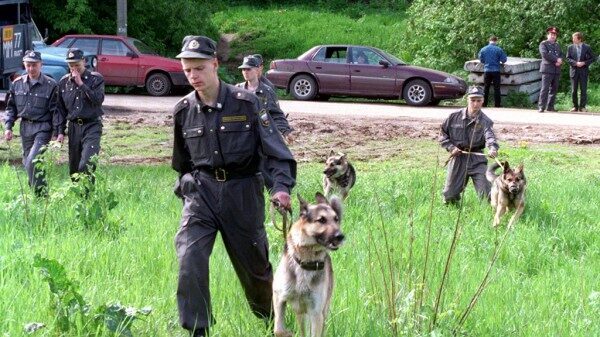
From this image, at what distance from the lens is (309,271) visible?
6.52 metres

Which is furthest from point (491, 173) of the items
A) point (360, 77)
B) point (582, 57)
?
point (360, 77)

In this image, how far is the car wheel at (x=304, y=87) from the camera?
2773 centimetres

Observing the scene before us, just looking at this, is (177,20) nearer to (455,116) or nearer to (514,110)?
(514,110)

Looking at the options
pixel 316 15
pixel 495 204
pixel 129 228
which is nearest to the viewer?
pixel 129 228

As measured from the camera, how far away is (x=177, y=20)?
114ft

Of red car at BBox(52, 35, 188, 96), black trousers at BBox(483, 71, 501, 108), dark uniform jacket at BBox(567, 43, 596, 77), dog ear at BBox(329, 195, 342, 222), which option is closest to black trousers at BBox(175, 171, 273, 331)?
dog ear at BBox(329, 195, 342, 222)

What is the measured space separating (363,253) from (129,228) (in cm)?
234

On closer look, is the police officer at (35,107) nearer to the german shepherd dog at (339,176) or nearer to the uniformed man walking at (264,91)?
the uniformed man walking at (264,91)

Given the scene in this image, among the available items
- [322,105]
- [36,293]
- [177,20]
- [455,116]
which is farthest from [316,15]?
[36,293]

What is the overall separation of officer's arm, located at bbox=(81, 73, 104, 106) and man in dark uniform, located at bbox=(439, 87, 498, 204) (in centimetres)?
410

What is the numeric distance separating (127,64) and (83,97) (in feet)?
53.9

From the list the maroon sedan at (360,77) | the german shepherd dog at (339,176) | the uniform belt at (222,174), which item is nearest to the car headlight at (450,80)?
the maroon sedan at (360,77)

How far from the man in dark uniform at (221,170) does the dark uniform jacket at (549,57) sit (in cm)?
1956

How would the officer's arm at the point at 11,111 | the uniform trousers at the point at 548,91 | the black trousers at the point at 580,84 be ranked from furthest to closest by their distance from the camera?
1. the black trousers at the point at 580,84
2. the uniform trousers at the point at 548,91
3. the officer's arm at the point at 11,111
